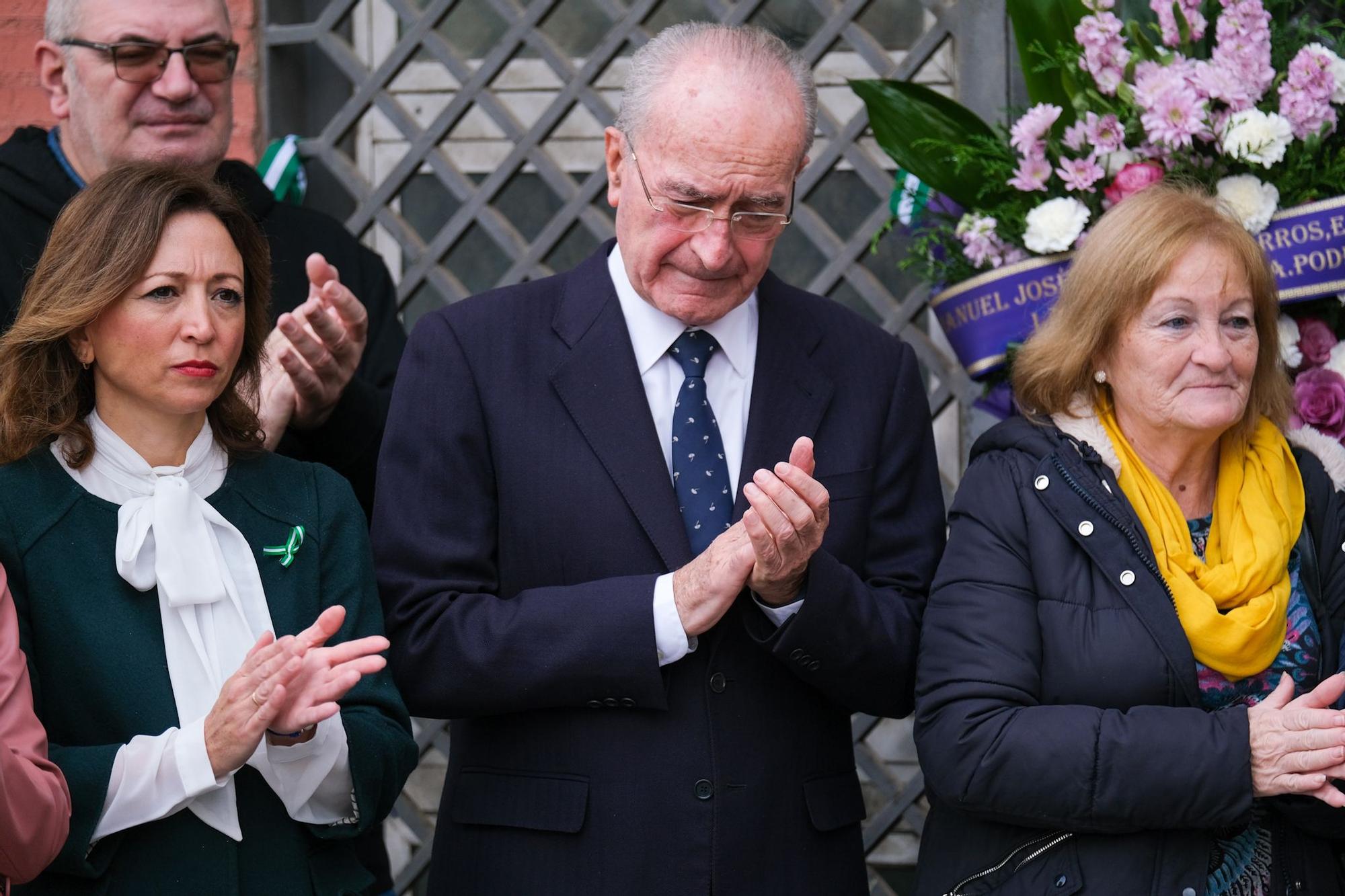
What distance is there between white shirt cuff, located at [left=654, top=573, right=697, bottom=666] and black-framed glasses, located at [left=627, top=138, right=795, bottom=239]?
53cm

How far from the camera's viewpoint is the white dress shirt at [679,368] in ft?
8.46

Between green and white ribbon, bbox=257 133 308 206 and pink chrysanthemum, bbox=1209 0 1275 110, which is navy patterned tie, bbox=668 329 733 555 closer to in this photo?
pink chrysanthemum, bbox=1209 0 1275 110

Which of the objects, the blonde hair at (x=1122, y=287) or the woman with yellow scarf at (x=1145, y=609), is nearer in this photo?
the woman with yellow scarf at (x=1145, y=609)

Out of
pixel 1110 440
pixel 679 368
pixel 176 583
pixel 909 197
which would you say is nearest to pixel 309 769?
pixel 176 583

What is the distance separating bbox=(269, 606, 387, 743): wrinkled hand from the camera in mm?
2072

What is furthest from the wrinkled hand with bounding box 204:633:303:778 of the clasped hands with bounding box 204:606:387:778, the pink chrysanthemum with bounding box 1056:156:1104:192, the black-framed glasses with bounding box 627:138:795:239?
the pink chrysanthemum with bounding box 1056:156:1104:192

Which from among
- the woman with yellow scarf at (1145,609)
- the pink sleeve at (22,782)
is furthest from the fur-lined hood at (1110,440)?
the pink sleeve at (22,782)

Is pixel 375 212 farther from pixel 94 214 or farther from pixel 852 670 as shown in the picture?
pixel 852 670

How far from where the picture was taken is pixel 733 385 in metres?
2.63

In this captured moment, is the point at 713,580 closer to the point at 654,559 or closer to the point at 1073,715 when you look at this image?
the point at 654,559

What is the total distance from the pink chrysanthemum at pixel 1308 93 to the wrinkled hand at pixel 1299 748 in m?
1.08

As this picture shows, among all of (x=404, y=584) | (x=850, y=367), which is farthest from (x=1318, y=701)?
(x=404, y=584)

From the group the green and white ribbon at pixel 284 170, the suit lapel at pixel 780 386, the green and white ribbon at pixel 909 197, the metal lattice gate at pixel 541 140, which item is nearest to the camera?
the suit lapel at pixel 780 386

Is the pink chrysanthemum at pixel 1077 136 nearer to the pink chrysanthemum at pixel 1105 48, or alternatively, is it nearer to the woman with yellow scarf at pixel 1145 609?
the pink chrysanthemum at pixel 1105 48
